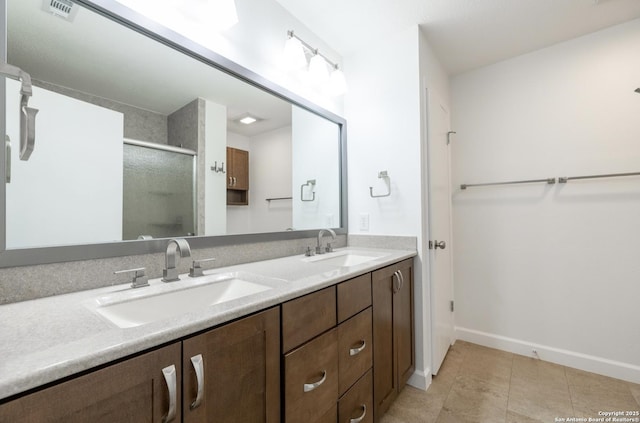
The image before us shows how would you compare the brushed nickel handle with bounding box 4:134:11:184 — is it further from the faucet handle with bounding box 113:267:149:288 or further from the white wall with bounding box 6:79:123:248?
the faucet handle with bounding box 113:267:149:288

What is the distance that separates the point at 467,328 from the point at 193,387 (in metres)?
2.49

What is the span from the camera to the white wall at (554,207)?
1.87 m

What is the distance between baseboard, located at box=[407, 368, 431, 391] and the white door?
Result: 4.3 inches

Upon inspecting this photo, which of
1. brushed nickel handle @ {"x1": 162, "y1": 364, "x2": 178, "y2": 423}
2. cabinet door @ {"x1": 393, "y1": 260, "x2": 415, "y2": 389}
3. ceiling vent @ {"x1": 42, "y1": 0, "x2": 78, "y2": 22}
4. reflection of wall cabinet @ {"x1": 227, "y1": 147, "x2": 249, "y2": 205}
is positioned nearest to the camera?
brushed nickel handle @ {"x1": 162, "y1": 364, "x2": 178, "y2": 423}

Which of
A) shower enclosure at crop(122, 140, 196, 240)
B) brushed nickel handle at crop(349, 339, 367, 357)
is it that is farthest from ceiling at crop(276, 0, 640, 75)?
brushed nickel handle at crop(349, 339, 367, 357)

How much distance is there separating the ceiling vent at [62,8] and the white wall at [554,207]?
8.54 ft

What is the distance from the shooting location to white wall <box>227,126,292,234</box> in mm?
1497

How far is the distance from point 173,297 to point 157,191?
45cm

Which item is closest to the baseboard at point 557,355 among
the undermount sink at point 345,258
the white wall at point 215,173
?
the undermount sink at point 345,258

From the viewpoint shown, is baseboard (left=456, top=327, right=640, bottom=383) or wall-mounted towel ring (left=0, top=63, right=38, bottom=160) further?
baseboard (left=456, top=327, right=640, bottom=383)

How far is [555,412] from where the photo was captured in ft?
5.06

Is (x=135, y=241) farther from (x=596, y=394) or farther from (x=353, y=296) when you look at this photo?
(x=596, y=394)

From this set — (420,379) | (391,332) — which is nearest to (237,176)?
(391,332)

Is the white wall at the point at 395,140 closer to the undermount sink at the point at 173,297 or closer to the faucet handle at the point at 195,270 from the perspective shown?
the undermount sink at the point at 173,297
